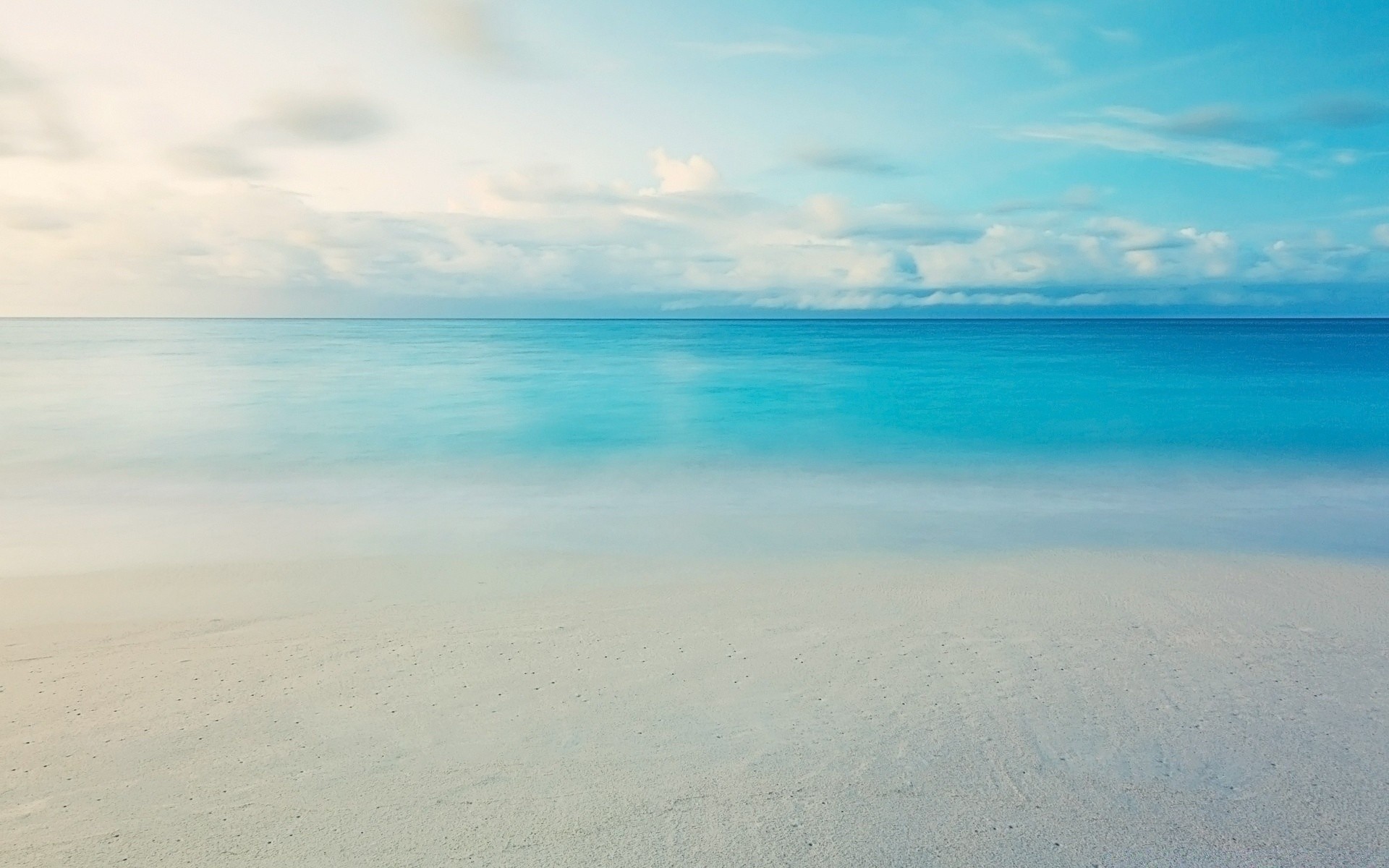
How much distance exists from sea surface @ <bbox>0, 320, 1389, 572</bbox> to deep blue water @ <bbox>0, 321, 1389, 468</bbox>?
0.16m

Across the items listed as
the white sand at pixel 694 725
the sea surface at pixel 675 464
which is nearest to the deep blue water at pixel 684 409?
the sea surface at pixel 675 464

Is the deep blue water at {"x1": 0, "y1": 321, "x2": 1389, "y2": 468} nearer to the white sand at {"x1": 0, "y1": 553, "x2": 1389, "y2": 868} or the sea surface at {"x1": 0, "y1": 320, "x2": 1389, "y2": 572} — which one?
the sea surface at {"x1": 0, "y1": 320, "x2": 1389, "y2": 572}

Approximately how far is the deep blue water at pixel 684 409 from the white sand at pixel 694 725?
29.5 ft

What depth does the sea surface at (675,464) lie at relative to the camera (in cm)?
1000

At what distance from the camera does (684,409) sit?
2467cm

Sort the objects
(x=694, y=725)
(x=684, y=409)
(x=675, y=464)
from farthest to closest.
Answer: (x=684, y=409)
(x=675, y=464)
(x=694, y=725)

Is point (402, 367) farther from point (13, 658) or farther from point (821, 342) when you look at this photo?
point (821, 342)

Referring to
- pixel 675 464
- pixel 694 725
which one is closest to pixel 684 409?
pixel 675 464

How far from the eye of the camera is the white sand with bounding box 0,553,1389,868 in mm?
3916

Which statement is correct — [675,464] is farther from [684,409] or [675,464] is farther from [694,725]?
[694,725]

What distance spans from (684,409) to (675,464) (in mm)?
9337

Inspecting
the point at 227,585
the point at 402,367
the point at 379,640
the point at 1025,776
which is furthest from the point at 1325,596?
the point at 402,367

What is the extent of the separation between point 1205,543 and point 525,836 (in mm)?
8677

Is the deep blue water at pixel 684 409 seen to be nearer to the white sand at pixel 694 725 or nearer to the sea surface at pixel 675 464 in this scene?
the sea surface at pixel 675 464
